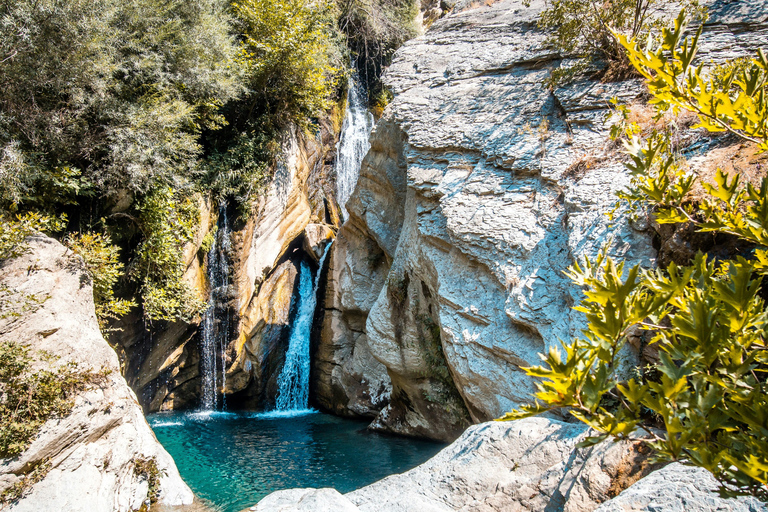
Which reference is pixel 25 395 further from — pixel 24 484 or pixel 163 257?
pixel 163 257

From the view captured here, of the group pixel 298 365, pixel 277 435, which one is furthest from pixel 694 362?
pixel 298 365

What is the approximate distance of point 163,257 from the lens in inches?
369

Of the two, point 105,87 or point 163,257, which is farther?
point 163,257

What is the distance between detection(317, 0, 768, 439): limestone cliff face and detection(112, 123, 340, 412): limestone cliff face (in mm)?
3223

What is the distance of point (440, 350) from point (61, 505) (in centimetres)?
616

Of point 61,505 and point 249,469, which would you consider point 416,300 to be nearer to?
point 249,469

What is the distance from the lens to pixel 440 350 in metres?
8.74

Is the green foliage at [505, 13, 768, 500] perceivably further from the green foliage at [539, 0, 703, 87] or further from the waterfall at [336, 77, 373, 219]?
the waterfall at [336, 77, 373, 219]

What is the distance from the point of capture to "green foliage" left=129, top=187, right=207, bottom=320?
923cm

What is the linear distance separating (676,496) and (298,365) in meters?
12.2

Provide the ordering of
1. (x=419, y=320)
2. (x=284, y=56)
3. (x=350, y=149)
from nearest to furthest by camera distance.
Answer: (x=419, y=320) → (x=284, y=56) → (x=350, y=149)

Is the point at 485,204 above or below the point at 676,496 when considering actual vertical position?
above

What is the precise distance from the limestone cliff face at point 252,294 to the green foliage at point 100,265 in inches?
79.6

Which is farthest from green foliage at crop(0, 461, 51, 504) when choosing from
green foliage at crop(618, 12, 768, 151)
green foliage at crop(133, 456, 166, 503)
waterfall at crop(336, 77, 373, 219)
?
waterfall at crop(336, 77, 373, 219)
